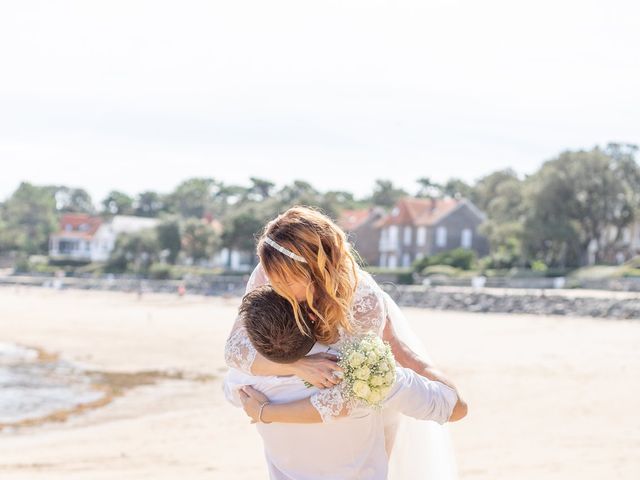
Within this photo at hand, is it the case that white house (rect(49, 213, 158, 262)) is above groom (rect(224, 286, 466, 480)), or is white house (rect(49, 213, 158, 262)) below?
below

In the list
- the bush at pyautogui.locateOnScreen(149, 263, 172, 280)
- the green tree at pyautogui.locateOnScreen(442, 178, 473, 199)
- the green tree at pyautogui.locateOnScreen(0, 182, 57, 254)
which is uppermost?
the green tree at pyautogui.locateOnScreen(442, 178, 473, 199)

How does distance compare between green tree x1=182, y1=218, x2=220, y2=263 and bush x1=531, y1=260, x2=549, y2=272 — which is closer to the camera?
bush x1=531, y1=260, x2=549, y2=272

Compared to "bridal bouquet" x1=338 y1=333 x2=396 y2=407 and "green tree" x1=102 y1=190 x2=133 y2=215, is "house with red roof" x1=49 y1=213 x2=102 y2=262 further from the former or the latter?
"bridal bouquet" x1=338 y1=333 x2=396 y2=407

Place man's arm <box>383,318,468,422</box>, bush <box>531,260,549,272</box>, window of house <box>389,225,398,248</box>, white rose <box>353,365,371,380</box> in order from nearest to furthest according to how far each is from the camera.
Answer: white rose <box>353,365,371,380</box>
man's arm <box>383,318,468,422</box>
bush <box>531,260,549,272</box>
window of house <box>389,225,398,248</box>

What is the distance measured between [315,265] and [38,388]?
45.1 feet

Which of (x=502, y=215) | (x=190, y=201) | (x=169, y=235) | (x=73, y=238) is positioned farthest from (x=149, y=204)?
(x=502, y=215)

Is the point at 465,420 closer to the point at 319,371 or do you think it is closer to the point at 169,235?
the point at 319,371

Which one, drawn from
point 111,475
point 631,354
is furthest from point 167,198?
point 111,475

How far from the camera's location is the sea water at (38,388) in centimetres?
1230

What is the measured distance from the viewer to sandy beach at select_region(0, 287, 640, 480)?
287 inches

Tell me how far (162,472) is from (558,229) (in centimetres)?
3660

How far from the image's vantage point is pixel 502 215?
50.7m

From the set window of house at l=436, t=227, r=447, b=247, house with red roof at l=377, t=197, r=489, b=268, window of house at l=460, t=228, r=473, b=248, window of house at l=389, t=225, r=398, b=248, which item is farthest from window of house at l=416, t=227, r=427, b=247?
window of house at l=460, t=228, r=473, b=248

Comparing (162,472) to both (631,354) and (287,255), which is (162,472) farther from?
(631,354)
